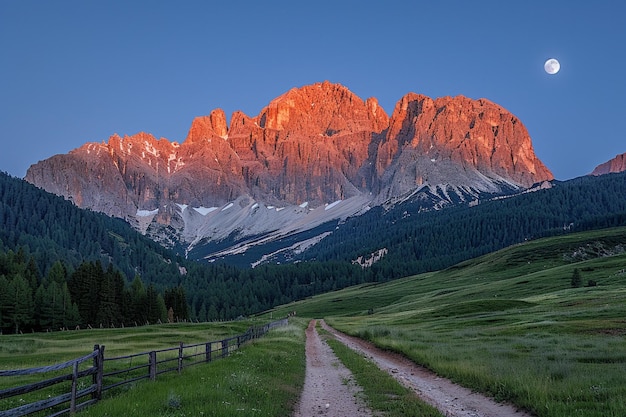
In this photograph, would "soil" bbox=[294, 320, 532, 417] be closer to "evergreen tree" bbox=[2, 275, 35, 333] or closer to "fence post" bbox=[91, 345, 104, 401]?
"fence post" bbox=[91, 345, 104, 401]

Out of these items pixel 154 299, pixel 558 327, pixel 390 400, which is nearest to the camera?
pixel 390 400

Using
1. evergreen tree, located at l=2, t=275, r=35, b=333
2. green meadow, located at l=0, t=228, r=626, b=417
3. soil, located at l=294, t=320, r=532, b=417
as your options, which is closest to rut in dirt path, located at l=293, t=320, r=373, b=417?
soil, located at l=294, t=320, r=532, b=417

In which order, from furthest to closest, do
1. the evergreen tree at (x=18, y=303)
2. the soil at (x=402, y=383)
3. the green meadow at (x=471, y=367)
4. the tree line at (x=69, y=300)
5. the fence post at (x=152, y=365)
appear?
1. the tree line at (x=69, y=300)
2. the evergreen tree at (x=18, y=303)
3. the fence post at (x=152, y=365)
4. the soil at (x=402, y=383)
5. the green meadow at (x=471, y=367)

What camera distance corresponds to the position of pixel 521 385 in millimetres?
19031

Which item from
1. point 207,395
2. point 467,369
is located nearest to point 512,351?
point 467,369

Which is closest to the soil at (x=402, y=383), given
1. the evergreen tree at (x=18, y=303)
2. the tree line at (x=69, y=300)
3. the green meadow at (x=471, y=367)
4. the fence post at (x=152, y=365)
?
the green meadow at (x=471, y=367)

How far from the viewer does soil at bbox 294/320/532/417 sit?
17.4 m

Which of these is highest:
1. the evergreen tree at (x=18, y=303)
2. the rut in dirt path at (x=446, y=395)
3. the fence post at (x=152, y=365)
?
the evergreen tree at (x=18, y=303)

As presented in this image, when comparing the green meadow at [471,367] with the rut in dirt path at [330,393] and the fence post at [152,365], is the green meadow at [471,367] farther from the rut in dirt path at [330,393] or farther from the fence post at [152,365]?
the rut in dirt path at [330,393]

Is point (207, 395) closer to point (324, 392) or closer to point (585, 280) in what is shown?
point (324, 392)

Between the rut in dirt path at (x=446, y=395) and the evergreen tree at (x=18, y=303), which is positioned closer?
the rut in dirt path at (x=446, y=395)

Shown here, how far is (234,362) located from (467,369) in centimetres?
1323

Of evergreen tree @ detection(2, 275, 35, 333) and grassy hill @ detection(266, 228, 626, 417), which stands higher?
evergreen tree @ detection(2, 275, 35, 333)

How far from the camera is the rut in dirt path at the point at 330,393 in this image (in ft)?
57.7
